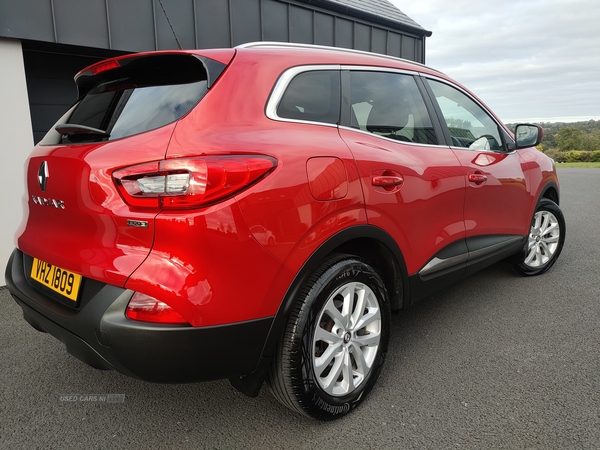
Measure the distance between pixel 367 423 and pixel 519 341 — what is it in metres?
1.38

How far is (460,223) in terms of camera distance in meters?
2.98

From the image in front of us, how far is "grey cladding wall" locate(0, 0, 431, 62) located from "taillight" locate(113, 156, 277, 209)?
363cm

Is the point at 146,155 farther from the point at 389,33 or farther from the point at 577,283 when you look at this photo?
the point at 389,33

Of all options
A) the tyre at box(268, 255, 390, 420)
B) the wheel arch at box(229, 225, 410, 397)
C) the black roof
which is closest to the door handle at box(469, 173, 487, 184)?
the wheel arch at box(229, 225, 410, 397)

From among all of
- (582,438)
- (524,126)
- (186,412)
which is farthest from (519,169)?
(186,412)

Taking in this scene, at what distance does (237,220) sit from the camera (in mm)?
1707

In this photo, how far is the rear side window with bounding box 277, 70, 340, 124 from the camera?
2082mm

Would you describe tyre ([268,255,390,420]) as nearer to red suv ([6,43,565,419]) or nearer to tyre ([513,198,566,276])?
red suv ([6,43,565,419])

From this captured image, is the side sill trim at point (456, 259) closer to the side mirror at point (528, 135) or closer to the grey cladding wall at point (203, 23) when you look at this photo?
the side mirror at point (528, 135)

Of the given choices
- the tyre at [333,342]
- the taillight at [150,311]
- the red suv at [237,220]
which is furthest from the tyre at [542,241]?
the taillight at [150,311]

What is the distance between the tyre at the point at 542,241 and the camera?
13.6ft

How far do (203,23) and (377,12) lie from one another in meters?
4.34

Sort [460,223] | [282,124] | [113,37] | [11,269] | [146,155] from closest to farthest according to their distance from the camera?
[146,155], [282,124], [11,269], [460,223], [113,37]

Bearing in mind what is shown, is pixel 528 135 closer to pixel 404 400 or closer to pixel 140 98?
pixel 404 400
